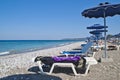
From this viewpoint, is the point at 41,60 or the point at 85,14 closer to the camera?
the point at 41,60

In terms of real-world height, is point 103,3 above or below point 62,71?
above

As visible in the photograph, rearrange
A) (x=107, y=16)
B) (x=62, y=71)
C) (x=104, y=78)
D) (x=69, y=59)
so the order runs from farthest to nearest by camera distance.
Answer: (x=107, y=16), (x=62, y=71), (x=69, y=59), (x=104, y=78)

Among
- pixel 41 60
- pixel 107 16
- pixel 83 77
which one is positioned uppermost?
pixel 107 16

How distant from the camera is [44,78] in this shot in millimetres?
5148

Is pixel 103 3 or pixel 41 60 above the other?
pixel 103 3

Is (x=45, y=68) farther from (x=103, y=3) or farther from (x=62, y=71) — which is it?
(x=103, y=3)

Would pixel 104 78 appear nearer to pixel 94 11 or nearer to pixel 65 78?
pixel 65 78

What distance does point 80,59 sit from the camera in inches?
224

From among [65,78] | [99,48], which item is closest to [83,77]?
[65,78]

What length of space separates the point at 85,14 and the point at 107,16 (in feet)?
3.91

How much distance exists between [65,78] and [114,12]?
3.43 meters

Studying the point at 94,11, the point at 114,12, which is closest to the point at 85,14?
the point at 94,11

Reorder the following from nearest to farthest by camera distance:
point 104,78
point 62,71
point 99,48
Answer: point 104,78 < point 62,71 < point 99,48

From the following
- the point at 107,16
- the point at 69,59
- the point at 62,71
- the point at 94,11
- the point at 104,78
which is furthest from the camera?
the point at 107,16
